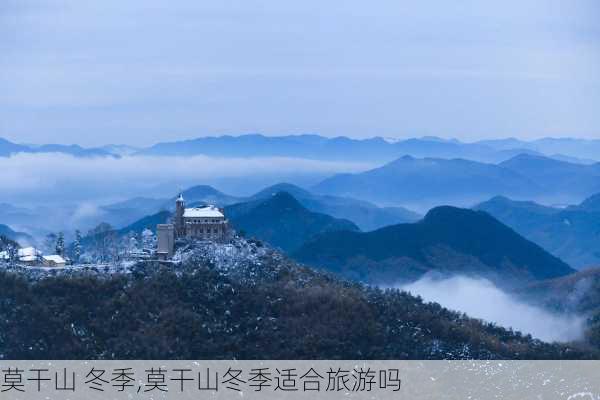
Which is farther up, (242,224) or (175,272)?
(242,224)

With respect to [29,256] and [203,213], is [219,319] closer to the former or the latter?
[203,213]

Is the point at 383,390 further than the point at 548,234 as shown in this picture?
No

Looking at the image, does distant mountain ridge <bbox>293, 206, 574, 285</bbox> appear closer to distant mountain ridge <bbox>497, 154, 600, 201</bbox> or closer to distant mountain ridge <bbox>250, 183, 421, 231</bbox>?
distant mountain ridge <bbox>250, 183, 421, 231</bbox>

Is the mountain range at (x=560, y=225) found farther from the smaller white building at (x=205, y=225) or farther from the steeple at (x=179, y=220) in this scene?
the steeple at (x=179, y=220)

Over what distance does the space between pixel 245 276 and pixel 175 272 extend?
7.39 ft

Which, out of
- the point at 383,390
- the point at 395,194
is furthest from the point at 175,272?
the point at 395,194

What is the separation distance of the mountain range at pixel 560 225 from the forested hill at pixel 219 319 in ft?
178

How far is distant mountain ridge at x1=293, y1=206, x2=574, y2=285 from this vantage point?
59719mm

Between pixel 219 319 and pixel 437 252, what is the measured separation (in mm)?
31781

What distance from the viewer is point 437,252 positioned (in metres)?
61.9

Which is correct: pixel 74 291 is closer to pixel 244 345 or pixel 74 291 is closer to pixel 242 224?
pixel 244 345

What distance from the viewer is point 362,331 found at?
105 feet

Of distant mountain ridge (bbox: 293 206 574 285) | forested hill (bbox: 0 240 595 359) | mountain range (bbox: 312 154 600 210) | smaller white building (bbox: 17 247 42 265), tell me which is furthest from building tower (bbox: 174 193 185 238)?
mountain range (bbox: 312 154 600 210)

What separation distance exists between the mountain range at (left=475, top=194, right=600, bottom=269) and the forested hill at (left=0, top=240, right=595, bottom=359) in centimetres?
5434
